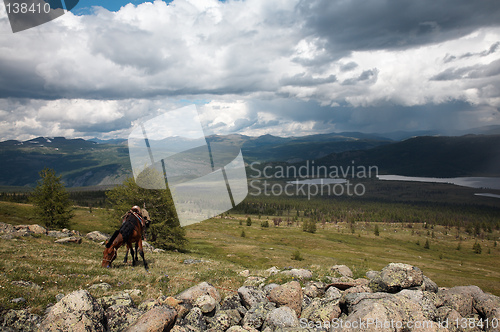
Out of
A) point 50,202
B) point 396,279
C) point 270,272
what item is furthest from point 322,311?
point 50,202

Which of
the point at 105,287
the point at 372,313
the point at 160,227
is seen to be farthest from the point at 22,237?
the point at 372,313

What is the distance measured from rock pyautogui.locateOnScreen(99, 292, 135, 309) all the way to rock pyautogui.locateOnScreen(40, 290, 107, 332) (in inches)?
38.1

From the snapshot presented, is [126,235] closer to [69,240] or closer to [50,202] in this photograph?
[69,240]

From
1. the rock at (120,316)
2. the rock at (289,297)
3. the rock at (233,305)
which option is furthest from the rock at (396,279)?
the rock at (120,316)

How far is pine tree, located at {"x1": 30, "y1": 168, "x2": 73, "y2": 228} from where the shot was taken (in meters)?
53.1

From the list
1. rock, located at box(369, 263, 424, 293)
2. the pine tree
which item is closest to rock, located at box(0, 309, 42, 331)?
rock, located at box(369, 263, 424, 293)

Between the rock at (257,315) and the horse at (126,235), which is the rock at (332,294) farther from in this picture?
the horse at (126,235)

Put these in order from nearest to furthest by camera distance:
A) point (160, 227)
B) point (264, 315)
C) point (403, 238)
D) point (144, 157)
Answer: point (144, 157) → point (264, 315) → point (160, 227) → point (403, 238)

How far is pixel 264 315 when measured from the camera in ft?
37.0

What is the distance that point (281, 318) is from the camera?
427 inches

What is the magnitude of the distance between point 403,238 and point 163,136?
194008mm

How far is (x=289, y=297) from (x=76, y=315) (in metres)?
8.75

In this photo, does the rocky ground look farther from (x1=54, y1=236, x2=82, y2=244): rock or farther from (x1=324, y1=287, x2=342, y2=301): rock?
(x1=54, y1=236, x2=82, y2=244): rock

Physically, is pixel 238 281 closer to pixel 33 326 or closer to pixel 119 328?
pixel 119 328
